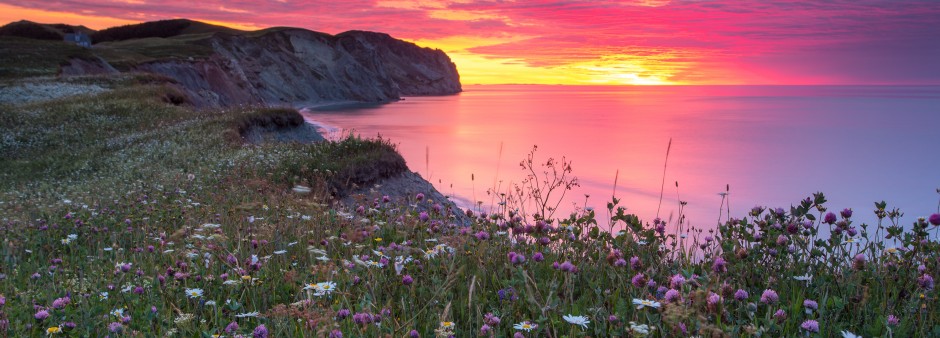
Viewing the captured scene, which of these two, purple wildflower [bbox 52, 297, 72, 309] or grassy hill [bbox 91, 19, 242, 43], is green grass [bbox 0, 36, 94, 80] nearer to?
purple wildflower [bbox 52, 297, 72, 309]

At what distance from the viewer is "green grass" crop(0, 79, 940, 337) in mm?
3412

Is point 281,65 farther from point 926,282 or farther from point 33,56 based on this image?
point 926,282

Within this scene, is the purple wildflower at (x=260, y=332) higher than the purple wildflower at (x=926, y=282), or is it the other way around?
the purple wildflower at (x=926, y=282)

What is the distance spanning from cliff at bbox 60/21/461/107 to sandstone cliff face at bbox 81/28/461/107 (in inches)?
4.7

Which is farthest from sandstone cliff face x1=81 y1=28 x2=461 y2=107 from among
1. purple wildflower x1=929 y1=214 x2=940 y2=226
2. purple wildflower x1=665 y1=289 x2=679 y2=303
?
purple wildflower x1=665 y1=289 x2=679 y2=303

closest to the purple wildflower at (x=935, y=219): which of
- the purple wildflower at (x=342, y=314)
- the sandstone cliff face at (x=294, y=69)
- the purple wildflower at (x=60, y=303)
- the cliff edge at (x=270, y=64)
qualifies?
the purple wildflower at (x=342, y=314)

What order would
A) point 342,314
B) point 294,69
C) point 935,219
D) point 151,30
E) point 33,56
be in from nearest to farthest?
point 342,314
point 935,219
point 33,56
point 294,69
point 151,30

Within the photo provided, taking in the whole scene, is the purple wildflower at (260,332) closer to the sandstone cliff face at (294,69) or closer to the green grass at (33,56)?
the sandstone cliff face at (294,69)

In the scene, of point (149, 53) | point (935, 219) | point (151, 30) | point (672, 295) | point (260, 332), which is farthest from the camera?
point (151, 30)

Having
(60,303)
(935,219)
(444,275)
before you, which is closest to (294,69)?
(444,275)

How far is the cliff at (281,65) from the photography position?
201 feet

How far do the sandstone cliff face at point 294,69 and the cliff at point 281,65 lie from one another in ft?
0.39

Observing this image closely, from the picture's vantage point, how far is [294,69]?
104 meters

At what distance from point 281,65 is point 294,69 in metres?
3.19
